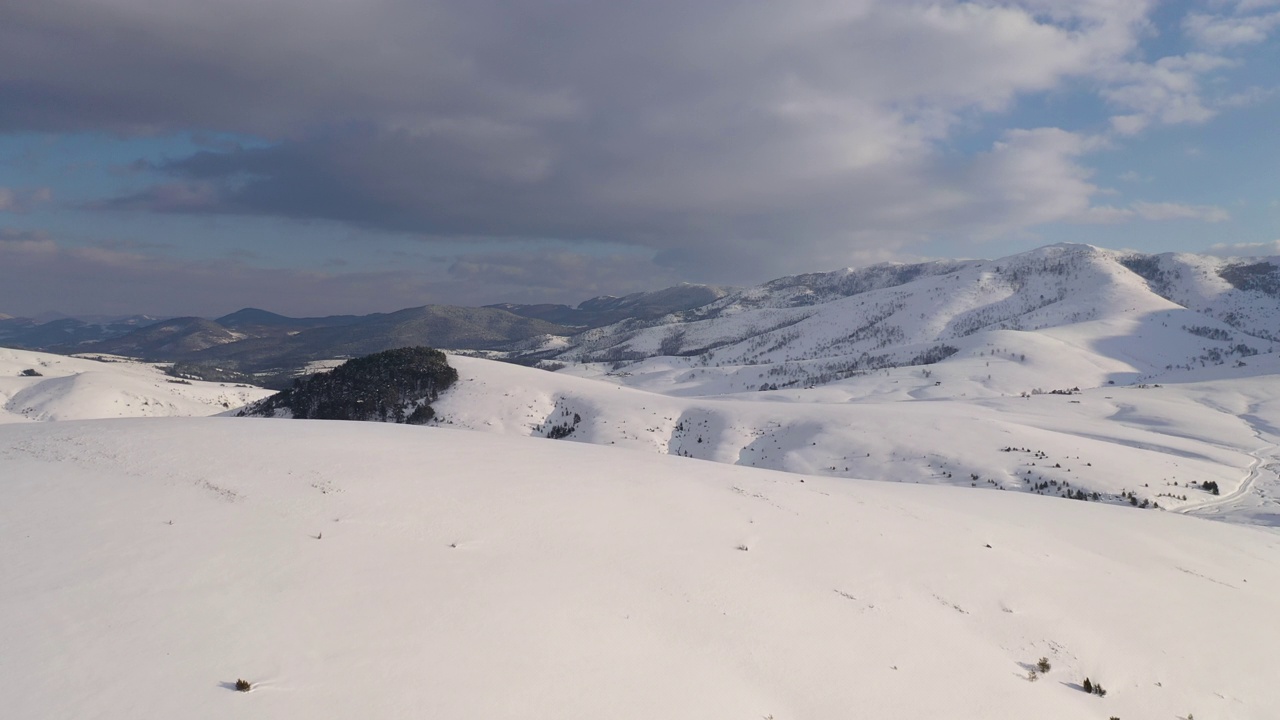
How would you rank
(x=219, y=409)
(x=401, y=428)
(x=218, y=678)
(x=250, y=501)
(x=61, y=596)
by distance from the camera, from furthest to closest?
(x=219, y=409)
(x=401, y=428)
(x=250, y=501)
(x=61, y=596)
(x=218, y=678)

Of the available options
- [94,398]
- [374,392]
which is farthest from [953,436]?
[94,398]

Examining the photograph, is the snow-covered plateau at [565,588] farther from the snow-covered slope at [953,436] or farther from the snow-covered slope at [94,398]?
the snow-covered slope at [94,398]

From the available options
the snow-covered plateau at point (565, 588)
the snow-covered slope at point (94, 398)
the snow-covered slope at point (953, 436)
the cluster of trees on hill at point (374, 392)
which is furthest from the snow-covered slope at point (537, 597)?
the snow-covered slope at point (94, 398)

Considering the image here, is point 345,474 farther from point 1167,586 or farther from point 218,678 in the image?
→ point 1167,586

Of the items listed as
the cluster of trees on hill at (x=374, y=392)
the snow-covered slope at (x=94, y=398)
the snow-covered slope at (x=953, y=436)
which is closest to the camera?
the snow-covered slope at (x=953, y=436)

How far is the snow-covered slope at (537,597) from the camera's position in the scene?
6855 millimetres

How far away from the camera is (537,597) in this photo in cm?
917

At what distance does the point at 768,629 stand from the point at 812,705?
168 centimetres

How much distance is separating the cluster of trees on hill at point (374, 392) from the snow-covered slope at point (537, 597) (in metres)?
29.0

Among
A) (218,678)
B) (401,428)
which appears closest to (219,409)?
(401,428)

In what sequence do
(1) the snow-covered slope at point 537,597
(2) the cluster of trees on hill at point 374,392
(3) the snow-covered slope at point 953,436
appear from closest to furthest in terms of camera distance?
(1) the snow-covered slope at point 537,597
(3) the snow-covered slope at point 953,436
(2) the cluster of trees on hill at point 374,392

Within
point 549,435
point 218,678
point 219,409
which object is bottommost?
point 219,409

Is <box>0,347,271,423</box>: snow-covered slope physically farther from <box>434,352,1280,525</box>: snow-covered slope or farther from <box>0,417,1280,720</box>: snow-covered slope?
<box>0,417,1280,720</box>: snow-covered slope

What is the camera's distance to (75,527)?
31.3ft
